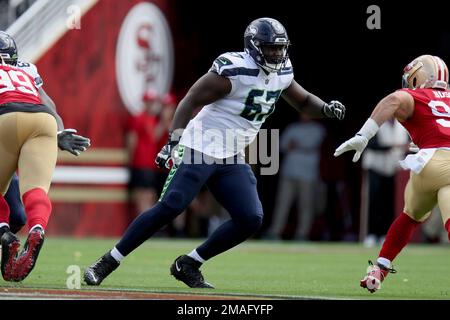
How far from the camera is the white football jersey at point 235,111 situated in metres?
9.34

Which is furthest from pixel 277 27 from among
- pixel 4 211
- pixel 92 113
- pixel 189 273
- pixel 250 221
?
pixel 92 113

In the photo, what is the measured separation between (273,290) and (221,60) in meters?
1.88

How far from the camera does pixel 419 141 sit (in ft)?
30.6

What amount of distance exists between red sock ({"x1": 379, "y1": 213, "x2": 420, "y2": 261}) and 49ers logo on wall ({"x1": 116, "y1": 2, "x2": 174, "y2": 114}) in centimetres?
934

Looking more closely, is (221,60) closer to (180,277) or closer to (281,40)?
(281,40)

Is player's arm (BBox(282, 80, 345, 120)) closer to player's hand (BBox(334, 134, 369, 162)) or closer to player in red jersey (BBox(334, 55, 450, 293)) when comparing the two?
player in red jersey (BBox(334, 55, 450, 293))

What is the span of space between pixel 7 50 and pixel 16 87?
1.32ft

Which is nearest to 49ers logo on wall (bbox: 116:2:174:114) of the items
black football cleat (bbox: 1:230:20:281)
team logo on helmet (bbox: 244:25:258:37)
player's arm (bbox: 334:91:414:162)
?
team logo on helmet (bbox: 244:25:258:37)

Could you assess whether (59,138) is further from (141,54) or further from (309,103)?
(141,54)

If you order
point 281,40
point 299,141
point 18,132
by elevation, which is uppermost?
point 281,40

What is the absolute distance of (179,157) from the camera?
935 cm

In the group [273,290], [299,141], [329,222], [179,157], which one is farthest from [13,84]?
[329,222]

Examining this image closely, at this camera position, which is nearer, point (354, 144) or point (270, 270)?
point (354, 144)
